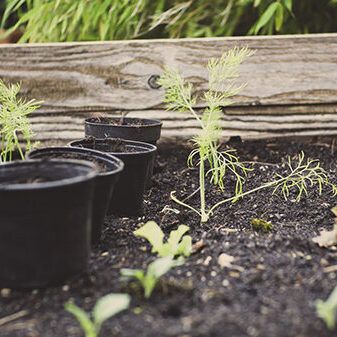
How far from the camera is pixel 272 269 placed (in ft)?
4.69

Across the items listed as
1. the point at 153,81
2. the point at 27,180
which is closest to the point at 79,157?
the point at 27,180

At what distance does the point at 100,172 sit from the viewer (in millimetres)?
1714

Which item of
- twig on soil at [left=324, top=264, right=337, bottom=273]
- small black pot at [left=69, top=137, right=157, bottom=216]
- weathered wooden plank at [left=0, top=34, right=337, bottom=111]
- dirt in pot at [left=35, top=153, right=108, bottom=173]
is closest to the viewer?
twig on soil at [left=324, top=264, right=337, bottom=273]

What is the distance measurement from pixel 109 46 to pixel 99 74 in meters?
0.12

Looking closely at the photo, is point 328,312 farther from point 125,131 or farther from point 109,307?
point 125,131

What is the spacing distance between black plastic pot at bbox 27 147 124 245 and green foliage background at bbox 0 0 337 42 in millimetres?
1311

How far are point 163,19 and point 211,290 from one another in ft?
6.26

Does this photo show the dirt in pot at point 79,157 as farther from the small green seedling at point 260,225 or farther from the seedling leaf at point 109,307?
the seedling leaf at point 109,307

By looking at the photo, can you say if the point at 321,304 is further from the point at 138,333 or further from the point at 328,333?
the point at 138,333

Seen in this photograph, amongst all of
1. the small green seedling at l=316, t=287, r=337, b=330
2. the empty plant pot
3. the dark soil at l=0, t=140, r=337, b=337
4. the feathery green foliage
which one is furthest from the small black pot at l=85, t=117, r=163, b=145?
the small green seedling at l=316, t=287, r=337, b=330

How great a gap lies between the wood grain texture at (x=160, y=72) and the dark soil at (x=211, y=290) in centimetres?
84

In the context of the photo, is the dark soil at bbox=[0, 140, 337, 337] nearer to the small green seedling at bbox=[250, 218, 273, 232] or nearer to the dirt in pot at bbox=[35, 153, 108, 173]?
the small green seedling at bbox=[250, 218, 273, 232]

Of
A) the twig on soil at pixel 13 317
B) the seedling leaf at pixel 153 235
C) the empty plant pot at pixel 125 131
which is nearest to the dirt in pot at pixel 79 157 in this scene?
the seedling leaf at pixel 153 235

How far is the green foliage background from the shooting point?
3021 millimetres
